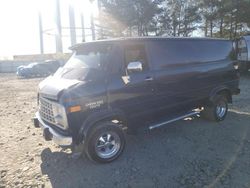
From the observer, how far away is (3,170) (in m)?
4.74

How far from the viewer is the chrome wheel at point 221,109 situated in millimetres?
6966

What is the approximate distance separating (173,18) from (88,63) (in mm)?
27838

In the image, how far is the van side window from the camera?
16.5 feet

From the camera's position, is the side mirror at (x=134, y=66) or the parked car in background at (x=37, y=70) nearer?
the side mirror at (x=134, y=66)

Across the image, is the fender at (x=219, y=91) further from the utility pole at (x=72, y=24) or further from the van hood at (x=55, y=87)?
the utility pole at (x=72, y=24)

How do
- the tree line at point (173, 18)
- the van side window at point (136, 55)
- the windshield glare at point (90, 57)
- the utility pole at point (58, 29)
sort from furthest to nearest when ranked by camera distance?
the utility pole at point (58, 29)
the tree line at point (173, 18)
the van side window at point (136, 55)
the windshield glare at point (90, 57)

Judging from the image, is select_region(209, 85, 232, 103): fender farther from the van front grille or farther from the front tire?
the van front grille

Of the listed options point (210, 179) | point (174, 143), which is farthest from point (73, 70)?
point (210, 179)

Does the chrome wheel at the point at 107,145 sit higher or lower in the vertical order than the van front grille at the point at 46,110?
lower

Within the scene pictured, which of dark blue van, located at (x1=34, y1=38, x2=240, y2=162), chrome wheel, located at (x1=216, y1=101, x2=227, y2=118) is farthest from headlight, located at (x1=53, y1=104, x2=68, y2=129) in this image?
chrome wheel, located at (x1=216, y1=101, x2=227, y2=118)

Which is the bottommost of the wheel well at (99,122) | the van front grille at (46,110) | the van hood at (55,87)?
the wheel well at (99,122)

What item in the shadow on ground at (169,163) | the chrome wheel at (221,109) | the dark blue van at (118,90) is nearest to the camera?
the shadow on ground at (169,163)

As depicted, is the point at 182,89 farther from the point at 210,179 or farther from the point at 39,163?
the point at 39,163

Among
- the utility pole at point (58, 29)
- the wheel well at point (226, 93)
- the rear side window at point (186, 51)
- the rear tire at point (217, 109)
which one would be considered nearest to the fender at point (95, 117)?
the rear side window at point (186, 51)
